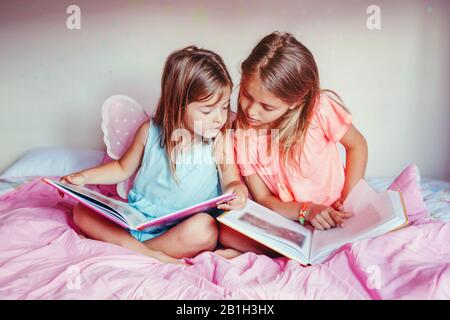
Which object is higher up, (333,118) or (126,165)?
(333,118)

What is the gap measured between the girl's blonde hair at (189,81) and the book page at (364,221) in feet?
1.30

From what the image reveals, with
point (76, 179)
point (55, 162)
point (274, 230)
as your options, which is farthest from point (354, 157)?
point (55, 162)

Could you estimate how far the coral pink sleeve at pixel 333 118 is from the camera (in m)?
1.22

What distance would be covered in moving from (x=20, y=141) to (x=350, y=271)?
1456mm

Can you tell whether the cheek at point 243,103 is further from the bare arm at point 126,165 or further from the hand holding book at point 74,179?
the hand holding book at point 74,179

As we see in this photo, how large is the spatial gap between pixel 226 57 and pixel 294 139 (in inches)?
22.8

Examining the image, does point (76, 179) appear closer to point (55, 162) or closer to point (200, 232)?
point (200, 232)

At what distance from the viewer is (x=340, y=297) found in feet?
2.69

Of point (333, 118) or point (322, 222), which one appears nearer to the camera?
point (322, 222)

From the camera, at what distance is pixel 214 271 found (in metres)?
0.95

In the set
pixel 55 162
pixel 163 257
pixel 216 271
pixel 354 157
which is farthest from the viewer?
pixel 55 162

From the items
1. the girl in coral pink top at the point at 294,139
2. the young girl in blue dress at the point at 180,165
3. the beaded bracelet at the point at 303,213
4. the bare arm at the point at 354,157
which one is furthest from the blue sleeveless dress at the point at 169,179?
the bare arm at the point at 354,157
